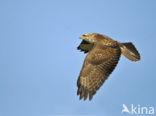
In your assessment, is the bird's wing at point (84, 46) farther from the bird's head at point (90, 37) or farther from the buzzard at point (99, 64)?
the buzzard at point (99, 64)

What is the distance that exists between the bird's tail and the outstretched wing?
957 mm

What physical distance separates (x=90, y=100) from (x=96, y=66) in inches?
42.5

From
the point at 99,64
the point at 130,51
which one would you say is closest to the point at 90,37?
the point at 130,51

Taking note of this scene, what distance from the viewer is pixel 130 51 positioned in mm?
12391

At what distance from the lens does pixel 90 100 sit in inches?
414

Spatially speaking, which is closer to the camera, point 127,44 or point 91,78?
point 91,78

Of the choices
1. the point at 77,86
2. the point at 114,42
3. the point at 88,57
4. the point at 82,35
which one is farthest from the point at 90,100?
the point at 82,35

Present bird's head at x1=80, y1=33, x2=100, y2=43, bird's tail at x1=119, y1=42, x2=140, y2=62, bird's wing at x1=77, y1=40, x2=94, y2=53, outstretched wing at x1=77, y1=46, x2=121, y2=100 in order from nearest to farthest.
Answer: outstretched wing at x1=77, y1=46, x2=121, y2=100 → bird's tail at x1=119, y1=42, x2=140, y2=62 → bird's head at x1=80, y1=33, x2=100, y2=43 → bird's wing at x1=77, y1=40, x2=94, y2=53

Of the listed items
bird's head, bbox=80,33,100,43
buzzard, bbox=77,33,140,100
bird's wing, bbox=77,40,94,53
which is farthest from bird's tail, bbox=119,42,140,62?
bird's wing, bbox=77,40,94,53

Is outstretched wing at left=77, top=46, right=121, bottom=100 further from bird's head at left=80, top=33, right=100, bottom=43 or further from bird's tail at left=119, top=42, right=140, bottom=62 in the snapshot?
bird's head at left=80, top=33, right=100, bottom=43

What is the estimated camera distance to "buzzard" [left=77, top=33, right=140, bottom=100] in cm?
1066

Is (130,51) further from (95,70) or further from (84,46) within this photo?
(84,46)

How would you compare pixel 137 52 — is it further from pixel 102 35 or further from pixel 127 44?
pixel 102 35

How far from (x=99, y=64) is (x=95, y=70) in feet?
0.81
